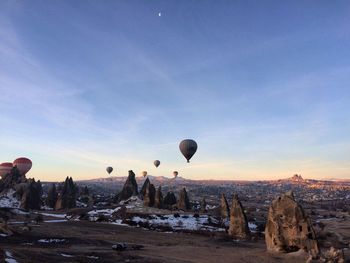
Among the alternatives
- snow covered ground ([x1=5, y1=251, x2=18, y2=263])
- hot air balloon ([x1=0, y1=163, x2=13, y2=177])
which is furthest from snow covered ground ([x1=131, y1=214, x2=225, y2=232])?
hot air balloon ([x1=0, y1=163, x2=13, y2=177])

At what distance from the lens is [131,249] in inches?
1523

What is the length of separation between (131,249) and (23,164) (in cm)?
8739

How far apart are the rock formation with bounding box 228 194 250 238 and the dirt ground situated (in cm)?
214

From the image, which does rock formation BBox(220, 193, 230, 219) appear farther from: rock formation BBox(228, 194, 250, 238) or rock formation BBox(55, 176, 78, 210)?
rock formation BBox(55, 176, 78, 210)

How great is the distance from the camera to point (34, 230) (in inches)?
1960

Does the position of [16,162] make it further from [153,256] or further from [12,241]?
[153,256]

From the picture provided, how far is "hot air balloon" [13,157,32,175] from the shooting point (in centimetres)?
11618

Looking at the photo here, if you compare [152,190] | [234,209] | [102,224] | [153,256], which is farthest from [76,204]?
[153,256]

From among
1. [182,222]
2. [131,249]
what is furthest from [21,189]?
[131,249]

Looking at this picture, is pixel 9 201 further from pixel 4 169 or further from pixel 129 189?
pixel 129 189

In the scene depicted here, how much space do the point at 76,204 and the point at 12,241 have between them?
66.5 metres

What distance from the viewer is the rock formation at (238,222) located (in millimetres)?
53250

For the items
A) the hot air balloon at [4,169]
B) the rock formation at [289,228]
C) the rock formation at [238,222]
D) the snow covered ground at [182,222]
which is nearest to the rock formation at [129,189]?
the snow covered ground at [182,222]

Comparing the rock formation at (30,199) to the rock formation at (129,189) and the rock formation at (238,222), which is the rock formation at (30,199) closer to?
the rock formation at (129,189)
